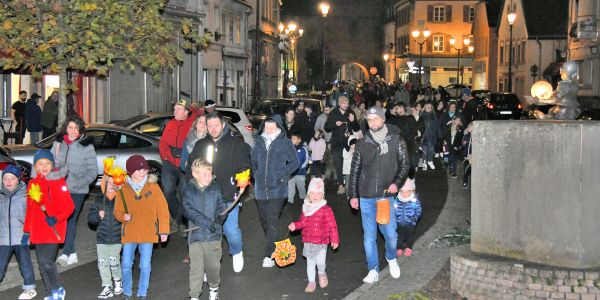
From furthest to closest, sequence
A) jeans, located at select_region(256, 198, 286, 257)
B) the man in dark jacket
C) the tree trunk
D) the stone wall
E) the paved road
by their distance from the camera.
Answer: the man in dark jacket
the tree trunk
jeans, located at select_region(256, 198, 286, 257)
the paved road
the stone wall

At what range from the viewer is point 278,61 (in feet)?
214

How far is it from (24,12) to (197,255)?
809 cm

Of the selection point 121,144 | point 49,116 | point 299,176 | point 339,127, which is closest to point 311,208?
point 299,176

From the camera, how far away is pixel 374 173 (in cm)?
959

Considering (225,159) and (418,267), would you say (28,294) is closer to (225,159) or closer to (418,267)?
(225,159)

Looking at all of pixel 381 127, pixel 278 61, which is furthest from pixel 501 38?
pixel 381 127

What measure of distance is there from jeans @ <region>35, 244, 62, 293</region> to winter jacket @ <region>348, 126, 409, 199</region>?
3.14m

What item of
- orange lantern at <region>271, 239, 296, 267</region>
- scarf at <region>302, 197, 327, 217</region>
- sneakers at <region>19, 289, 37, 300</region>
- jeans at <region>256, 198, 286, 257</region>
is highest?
scarf at <region>302, 197, 327, 217</region>

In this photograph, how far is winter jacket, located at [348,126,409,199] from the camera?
958cm

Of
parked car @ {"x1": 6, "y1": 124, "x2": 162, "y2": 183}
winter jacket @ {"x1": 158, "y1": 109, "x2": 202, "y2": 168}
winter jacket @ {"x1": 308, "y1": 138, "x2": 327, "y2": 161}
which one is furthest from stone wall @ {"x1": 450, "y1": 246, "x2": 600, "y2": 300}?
parked car @ {"x1": 6, "y1": 124, "x2": 162, "y2": 183}

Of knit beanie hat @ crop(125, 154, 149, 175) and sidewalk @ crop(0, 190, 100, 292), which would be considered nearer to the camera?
knit beanie hat @ crop(125, 154, 149, 175)

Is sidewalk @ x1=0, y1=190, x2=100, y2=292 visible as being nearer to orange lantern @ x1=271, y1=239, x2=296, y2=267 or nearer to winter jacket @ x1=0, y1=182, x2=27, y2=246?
winter jacket @ x1=0, y1=182, x2=27, y2=246

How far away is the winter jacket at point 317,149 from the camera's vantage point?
17.9m

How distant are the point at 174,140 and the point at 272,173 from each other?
6.69ft
